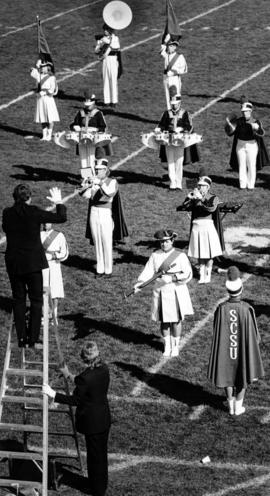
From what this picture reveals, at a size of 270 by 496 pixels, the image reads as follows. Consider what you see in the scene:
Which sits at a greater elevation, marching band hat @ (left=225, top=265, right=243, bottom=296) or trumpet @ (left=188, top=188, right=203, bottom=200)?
trumpet @ (left=188, top=188, right=203, bottom=200)

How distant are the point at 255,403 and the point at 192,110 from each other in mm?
16643

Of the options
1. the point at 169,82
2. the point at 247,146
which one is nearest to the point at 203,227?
the point at 247,146

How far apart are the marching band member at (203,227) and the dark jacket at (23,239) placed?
24.0 ft

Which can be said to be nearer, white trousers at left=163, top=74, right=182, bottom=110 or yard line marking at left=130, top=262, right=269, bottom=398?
yard line marking at left=130, top=262, right=269, bottom=398

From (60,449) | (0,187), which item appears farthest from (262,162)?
(60,449)

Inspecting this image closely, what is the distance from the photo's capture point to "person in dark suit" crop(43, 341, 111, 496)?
15375mm

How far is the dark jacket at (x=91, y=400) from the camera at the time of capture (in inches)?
606

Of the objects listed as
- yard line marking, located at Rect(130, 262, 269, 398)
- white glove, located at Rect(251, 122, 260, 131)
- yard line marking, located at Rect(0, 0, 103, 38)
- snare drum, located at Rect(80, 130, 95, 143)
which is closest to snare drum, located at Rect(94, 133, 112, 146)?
snare drum, located at Rect(80, 130, 95, 143)

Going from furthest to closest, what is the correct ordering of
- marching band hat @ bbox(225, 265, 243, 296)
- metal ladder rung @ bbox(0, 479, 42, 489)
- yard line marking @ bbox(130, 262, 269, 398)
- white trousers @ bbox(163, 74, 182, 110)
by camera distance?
white trousers @ bbox(163, 74, 182, 110) → yard line marking @ bbox(130, 262, 269, 398) → marching band hat @ bbox(225, 265, 243, 296) → metal ladder rung @ bbox(0, 479, 42, 489)

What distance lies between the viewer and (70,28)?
43.1m

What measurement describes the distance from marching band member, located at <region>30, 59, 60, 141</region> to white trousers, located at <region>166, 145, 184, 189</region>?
4.63m

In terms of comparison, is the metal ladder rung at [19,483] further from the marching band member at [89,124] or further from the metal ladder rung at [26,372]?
the marching band member at [89,124]

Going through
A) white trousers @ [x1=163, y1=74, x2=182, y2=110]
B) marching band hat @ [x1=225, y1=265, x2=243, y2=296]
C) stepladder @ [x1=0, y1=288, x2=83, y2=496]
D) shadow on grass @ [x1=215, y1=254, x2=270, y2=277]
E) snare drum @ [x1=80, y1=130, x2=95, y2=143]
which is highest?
white trousers @ [x1=163, y1=74, x2=182, y2=110]

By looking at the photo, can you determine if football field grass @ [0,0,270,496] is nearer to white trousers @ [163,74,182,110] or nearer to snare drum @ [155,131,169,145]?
white trousers @ [163,74,182,110]
